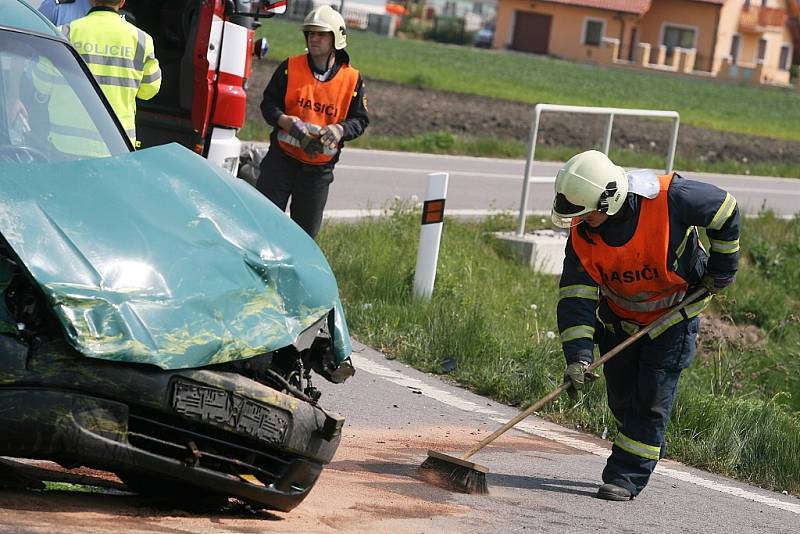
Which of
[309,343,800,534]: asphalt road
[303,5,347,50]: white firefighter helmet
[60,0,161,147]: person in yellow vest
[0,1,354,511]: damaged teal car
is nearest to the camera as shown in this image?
[0,1,354,511]: damaged teal car

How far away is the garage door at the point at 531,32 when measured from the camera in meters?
88.6

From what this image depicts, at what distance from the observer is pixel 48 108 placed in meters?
5.85

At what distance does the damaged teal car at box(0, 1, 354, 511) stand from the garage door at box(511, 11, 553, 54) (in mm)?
84744

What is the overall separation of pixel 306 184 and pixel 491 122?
675 inches

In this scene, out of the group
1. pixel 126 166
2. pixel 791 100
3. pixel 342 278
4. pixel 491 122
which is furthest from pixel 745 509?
pixel 791 100

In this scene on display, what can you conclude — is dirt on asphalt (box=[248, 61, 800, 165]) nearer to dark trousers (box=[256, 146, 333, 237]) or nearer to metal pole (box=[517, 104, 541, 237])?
metal pole (box=[517, 104, 541, 237])

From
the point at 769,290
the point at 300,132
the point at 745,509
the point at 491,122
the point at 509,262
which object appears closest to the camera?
the point at 745,509

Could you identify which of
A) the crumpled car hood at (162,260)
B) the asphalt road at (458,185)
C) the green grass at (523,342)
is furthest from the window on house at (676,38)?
the crumpled car hood at (162,260)

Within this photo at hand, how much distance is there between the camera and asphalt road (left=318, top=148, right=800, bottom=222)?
1530 cm

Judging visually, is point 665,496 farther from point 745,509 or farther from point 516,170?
point 516,170

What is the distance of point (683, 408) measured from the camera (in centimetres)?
820

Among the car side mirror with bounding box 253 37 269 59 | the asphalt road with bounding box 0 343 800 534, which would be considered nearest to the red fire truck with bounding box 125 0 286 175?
the car side mirror with bounding box 253 37 269 59

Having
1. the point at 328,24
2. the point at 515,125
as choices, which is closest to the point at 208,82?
the point at 328,24

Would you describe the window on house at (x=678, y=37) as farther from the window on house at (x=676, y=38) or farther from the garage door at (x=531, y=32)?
the garage door at (x=531, y=32)
